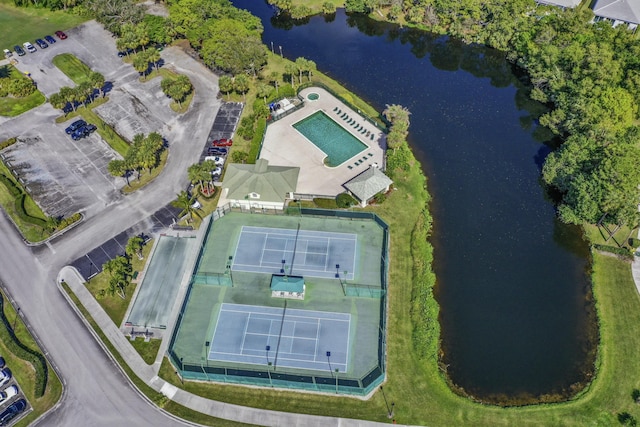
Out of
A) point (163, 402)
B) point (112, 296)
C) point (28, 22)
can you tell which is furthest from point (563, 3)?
point (28, 22)

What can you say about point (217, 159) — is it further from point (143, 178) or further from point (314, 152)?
point (314, 152)

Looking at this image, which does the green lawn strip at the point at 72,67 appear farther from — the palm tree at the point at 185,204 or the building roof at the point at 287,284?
the building roof at the point at 287,284

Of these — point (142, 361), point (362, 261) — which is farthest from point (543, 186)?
point (142, 361)

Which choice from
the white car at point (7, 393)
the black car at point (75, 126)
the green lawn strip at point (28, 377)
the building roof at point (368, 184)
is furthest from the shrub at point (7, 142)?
the building roof at point (368, 184)

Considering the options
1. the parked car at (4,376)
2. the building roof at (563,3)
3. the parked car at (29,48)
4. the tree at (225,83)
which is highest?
the building roof at (563,3)

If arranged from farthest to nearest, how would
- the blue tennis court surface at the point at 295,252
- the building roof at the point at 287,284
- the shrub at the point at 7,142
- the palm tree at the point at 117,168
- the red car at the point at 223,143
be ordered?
the shrub at the point at 7,142 → the red car at the point at 223,143 → the palm tree at the point at 117,168 → the blue tennis court surface at the point at 295,252 → the building roof at the point at 287,284

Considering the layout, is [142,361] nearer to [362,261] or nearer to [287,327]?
[287,327]
